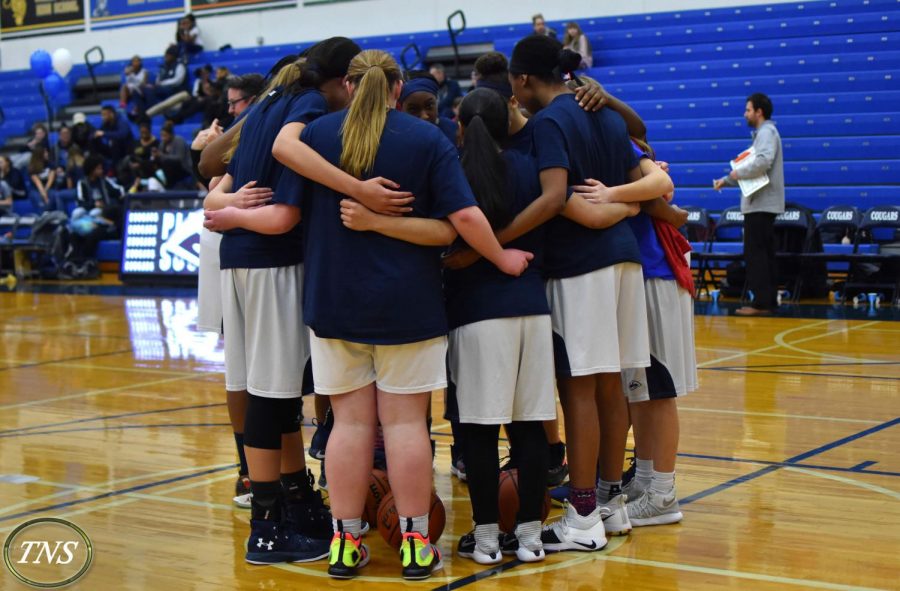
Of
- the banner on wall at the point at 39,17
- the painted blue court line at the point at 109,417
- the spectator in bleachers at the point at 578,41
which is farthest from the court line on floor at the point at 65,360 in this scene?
the banner on wall at the point at 39,17

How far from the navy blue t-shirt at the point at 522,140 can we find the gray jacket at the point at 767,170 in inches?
255

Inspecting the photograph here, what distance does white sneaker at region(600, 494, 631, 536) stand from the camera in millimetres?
3957

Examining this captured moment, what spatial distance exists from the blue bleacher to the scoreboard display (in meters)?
2.02

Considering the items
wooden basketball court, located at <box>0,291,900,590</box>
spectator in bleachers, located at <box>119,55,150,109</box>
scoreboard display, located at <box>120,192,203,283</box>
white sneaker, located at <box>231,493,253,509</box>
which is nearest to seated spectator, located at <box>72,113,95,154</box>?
spectator in bleachers, located at <box>119,55,150,109</box>

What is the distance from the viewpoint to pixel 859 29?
1487 cm

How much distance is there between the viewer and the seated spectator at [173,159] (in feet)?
53.4

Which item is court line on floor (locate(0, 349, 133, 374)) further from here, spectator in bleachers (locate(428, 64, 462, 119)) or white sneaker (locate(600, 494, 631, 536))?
spectator in bleachers (locate(428, 64, 462, 119))

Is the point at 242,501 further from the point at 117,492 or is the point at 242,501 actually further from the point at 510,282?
the point at 510,282

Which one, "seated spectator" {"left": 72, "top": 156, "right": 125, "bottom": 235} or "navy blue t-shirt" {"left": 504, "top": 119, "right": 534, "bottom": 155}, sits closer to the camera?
"navy blue t-shirt" {"left": 504, "top": 119, "right": 534, "bottom": 155}

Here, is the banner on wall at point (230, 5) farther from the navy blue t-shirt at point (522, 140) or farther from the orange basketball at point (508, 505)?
the orange basketball at point (508, 505)

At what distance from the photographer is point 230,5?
829 inches

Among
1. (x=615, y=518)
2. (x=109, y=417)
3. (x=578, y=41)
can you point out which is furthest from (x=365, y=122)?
(x=578, y=41)

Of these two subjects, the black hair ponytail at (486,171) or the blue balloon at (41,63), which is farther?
the blue balloon at (41,63)

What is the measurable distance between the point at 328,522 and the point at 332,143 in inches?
53.8
